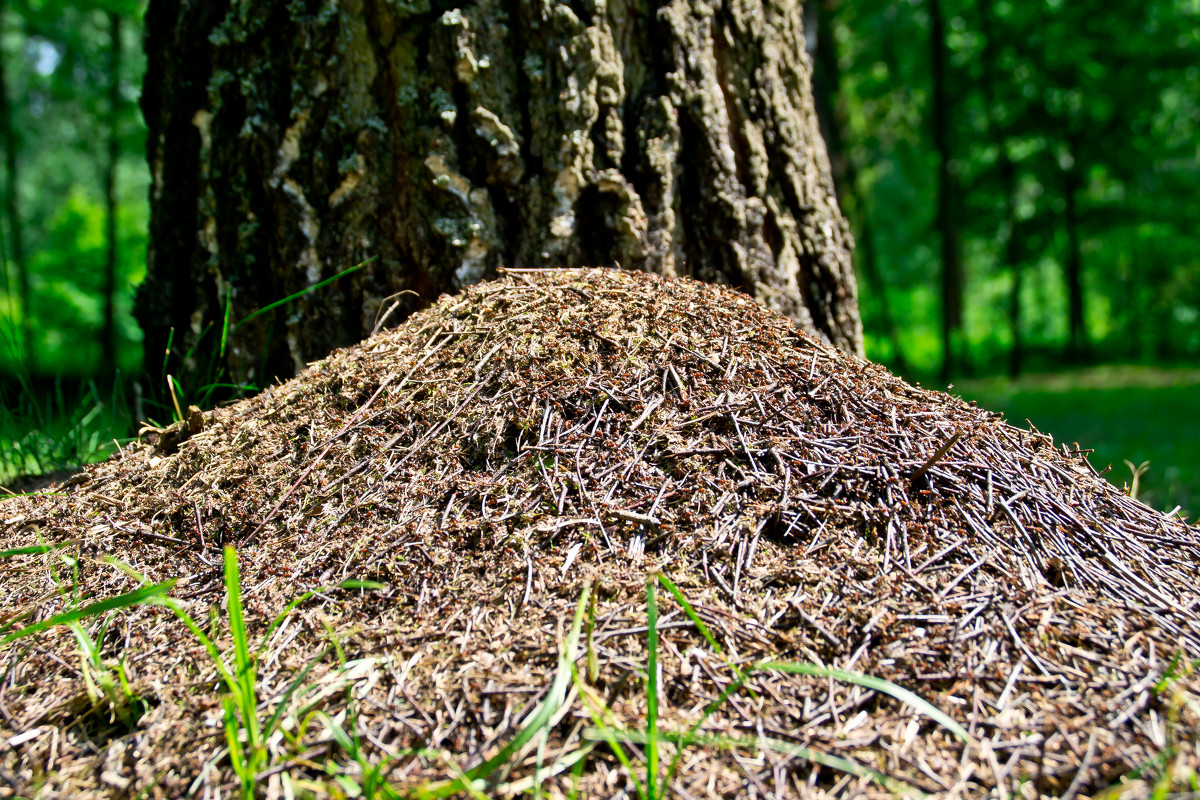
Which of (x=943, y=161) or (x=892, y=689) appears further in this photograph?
(x=943, y=161)

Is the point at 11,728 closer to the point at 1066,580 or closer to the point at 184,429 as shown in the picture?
the point at 184,429

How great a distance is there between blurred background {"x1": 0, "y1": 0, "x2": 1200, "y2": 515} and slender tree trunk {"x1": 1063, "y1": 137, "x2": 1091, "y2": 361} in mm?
41

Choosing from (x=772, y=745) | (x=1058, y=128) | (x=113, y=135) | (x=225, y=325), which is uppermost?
(x=113, y=135)

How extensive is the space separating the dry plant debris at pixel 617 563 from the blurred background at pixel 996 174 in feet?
18.9

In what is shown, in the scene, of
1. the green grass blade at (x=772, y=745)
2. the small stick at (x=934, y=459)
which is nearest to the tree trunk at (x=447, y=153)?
the small stick at (x=934, y=459)

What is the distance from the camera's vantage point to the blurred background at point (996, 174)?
9367mm

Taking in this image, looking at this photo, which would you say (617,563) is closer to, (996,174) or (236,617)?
(236,617)

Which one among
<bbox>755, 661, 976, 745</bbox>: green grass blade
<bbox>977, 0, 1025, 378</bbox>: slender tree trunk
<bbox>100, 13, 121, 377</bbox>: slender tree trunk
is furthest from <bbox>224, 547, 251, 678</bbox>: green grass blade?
<bbox>977, 0, 1025, 378</bbox>: slender tree trunk

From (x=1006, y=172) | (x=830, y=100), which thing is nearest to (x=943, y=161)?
(x=830, y=100)

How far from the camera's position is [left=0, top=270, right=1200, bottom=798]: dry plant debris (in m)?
1.12

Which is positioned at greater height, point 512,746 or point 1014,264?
point 512,746

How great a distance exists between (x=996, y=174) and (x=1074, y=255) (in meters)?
2.11

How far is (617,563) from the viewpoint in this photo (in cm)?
139

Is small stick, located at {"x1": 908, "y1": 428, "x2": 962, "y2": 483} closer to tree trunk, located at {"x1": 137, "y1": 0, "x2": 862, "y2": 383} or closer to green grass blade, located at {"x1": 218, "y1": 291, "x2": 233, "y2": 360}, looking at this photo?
tree trunk, located at {"x1": 137, "y1": 0, "x2": 862, "y2": 383}
